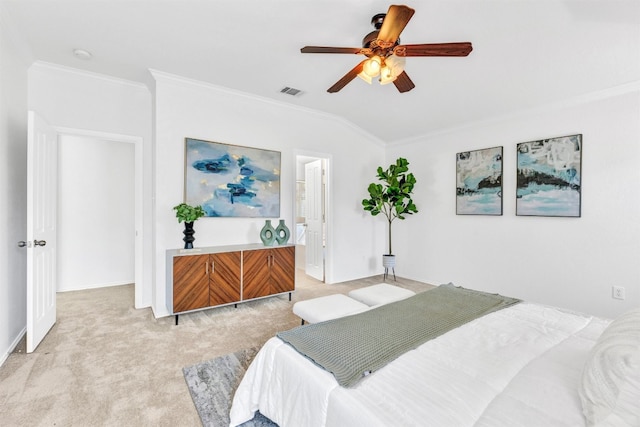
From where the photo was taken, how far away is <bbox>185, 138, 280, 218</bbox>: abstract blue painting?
3465 millimetres

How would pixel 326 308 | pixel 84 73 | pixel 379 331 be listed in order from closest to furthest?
pixel 379 331 → pixel 326 308 → pixel 84 73

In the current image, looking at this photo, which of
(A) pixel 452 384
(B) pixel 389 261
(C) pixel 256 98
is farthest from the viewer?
(B) pixel 389 261

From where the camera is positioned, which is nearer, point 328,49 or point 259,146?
point 328,49

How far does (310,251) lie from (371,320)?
3.68 m

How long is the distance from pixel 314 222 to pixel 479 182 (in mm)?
2672

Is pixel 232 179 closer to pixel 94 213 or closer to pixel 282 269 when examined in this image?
pixel 282 269

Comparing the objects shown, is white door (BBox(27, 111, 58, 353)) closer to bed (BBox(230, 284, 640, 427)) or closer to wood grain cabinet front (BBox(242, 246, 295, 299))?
wood grain cabinet front (BBox(242, 246, 295, 299))

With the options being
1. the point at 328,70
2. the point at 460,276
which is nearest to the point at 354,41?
the point at 328,70

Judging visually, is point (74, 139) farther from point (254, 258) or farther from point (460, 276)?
point (460, 276)

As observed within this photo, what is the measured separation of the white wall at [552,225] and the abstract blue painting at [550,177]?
76 mm

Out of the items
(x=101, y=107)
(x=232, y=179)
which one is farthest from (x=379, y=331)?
(x=101, y=107)

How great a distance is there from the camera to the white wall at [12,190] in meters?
2.30

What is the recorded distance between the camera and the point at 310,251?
5.36 meters

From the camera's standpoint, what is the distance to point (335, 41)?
8.52 feet
